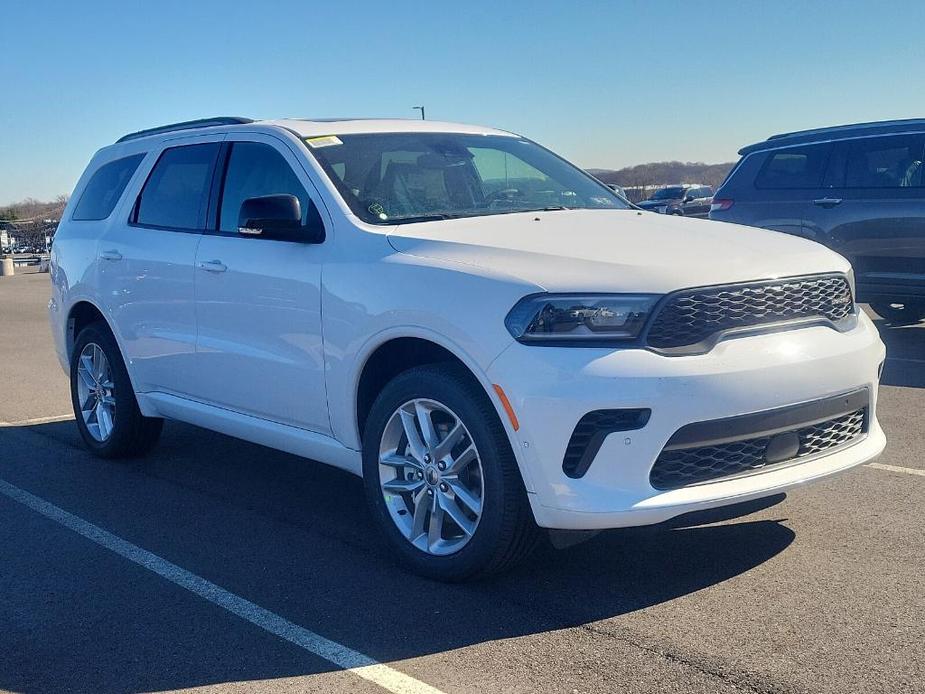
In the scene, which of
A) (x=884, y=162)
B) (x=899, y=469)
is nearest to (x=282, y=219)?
(x=899, y=469)

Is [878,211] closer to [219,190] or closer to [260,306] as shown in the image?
[219,190]

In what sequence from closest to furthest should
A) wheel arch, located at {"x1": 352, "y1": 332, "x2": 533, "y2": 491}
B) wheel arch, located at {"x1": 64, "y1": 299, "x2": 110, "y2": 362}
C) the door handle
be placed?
wheel arch, located at {"x1": 352, "y1": 332, "x2": 533, "y2": 491} < the door handle < wheel arch, located at {"x1": 64, "y1": 299, "x2": 110, "y2": 362}

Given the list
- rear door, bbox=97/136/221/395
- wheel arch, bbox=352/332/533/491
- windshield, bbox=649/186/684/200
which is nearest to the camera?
wheel arch, bbox=352/332/533/491

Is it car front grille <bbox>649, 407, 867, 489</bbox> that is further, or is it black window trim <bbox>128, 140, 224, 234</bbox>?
black window trim <bbox>128, 140, 224, 234</bbox>

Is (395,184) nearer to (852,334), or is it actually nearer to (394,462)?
(394,462)

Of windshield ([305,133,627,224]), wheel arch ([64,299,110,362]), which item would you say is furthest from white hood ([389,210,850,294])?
wheel arch ([64,299,110,362])

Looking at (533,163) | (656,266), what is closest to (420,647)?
(656,266)

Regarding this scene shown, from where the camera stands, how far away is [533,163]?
19.0ft

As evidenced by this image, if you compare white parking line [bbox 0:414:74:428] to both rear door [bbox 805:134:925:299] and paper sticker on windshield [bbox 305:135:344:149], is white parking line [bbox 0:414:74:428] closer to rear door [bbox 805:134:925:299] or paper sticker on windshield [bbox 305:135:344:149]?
paper sticker on windshield [bbox 305:135:344:149]

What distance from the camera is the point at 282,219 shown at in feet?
15.4

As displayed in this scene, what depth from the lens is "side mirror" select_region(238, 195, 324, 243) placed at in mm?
4676

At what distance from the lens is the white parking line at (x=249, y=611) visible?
3.40 metres

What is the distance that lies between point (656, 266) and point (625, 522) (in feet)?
3.03

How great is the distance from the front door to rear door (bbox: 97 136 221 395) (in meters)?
0.16
